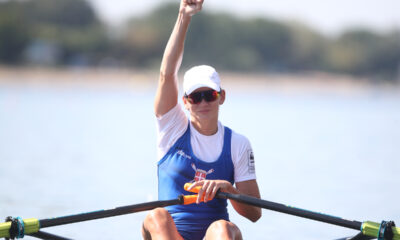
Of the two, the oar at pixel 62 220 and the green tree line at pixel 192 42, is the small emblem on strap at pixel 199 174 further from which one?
the green tree line at pixel 192 42

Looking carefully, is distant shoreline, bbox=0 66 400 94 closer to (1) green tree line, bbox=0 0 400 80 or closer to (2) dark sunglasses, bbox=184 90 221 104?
(1) green tree line, bbox=0 0 400 80

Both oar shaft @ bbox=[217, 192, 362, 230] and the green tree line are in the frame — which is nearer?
oar shaft @ bbox=[217, 192, 362, 230]

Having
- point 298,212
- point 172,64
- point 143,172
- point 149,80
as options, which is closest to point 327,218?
point 298,212

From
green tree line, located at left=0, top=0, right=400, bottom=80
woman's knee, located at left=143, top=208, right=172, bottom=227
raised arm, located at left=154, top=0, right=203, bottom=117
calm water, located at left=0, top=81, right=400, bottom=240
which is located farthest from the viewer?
green tree line, located at left=0, top=0, right=400, bottom=80

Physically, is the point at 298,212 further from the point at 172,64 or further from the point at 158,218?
the point at 172,64

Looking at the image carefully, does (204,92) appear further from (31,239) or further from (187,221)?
(31,239)

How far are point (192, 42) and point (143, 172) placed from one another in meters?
76.1

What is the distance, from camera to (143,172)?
12047 millimetres

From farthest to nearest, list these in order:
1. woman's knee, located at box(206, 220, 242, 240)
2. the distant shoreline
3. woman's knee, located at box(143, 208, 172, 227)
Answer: the distant shoreline < woman's knee, located at box(143, 208, 172, 227) < woman's knee, located at box(206, 220, 242, 240)

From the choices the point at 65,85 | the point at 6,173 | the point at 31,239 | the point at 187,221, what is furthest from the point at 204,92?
the point at 65,85

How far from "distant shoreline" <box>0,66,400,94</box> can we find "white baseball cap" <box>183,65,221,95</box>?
161ft

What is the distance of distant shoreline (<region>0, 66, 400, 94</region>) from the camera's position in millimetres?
57781

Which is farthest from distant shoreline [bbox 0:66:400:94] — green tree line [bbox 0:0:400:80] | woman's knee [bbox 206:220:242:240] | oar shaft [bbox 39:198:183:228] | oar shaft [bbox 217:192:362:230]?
woman's knee [bbox 206:220:242:240]

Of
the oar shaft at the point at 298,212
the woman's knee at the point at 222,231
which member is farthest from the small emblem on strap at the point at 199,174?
the woman's knee at the point at 222,231
